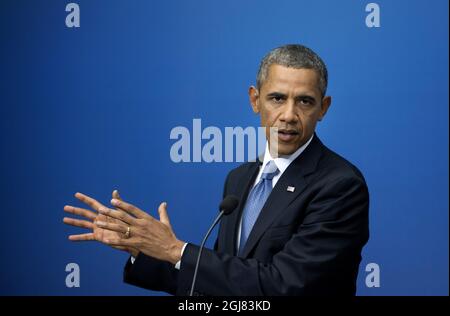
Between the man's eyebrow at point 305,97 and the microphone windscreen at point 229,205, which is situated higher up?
the man's eyebrow at point 305,97

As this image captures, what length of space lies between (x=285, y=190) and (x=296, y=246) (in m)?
0.20

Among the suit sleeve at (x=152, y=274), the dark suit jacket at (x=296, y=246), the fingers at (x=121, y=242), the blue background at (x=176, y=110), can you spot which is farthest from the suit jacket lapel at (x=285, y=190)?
the blue background at (x=176, y=110)

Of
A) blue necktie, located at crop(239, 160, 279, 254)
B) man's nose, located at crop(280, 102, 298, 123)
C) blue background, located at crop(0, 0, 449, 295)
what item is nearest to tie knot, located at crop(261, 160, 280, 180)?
blue necktie, located at crop(239, 160, 279, 254)

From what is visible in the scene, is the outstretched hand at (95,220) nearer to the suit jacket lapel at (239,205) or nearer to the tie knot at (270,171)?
the suit jacket lapel at (239,205)

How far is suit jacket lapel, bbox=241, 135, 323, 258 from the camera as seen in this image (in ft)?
5.94

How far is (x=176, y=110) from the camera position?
9.70 feet

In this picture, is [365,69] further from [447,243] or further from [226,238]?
[226,238]

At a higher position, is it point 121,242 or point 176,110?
point 176,110

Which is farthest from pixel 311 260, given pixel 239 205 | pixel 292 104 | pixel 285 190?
pixel 292 104

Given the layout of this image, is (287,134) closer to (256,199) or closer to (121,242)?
(256,199)

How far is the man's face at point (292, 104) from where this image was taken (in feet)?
6.15

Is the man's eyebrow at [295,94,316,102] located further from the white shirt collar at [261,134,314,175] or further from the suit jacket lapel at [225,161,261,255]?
the suit jacket lapel at [225,161,261,255]

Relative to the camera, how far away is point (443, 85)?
2.89m

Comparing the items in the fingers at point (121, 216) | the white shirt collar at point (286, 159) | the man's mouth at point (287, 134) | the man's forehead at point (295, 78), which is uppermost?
the man's forehead at point (295, 78)
